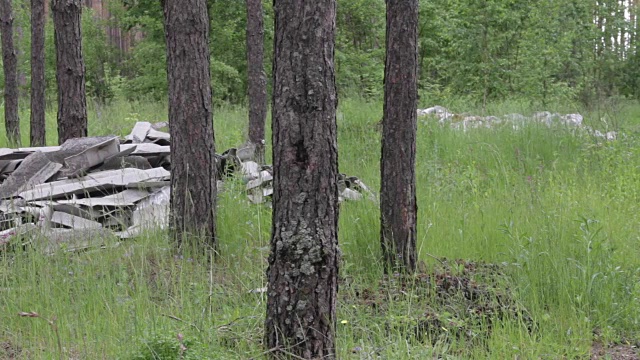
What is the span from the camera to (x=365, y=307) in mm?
5348

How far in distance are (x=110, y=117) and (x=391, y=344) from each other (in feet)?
41.8

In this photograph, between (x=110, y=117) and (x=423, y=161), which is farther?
(x=110, y=117)

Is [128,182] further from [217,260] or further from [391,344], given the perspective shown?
[391,344]

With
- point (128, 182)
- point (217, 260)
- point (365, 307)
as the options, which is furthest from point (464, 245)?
point (128, 182)

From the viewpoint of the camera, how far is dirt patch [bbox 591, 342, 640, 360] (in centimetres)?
479

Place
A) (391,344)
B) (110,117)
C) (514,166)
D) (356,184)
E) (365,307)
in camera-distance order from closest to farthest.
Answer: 1. (391,344)
2. (365,307)
3. (356,184)
4. (514,166)
5. (110,117)

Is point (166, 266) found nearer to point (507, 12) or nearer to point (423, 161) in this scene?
point (423, 161)

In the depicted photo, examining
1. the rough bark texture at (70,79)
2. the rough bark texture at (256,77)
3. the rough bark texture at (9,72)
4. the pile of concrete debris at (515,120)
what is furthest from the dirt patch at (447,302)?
the rough bark texture at (9,72)

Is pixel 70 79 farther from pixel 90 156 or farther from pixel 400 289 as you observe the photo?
pixel 400 289

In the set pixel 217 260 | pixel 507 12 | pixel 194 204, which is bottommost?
pixel 217 260

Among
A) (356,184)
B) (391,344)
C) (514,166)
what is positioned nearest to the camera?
(391,344)

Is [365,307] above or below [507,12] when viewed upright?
below

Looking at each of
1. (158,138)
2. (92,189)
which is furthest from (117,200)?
(158,138)

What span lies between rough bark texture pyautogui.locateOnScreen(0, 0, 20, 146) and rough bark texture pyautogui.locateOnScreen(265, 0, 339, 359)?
10913 mm
